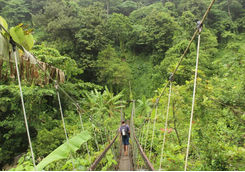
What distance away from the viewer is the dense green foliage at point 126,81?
1.96 m

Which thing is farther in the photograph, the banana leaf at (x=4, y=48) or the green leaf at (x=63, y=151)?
the green leaf at (x=63, y=151)

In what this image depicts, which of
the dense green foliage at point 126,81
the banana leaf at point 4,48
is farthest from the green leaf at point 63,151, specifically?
the banana leaf at point 4,48

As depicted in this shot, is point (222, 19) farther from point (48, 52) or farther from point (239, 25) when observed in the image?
point (48, 52)

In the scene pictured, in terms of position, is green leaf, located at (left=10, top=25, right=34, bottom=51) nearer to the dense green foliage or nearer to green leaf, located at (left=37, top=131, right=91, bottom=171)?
the dense green foliage

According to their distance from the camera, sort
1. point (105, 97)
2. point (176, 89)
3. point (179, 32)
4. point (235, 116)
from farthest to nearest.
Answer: point (179, 32) < point (105, 97) < point (176, 89) < point (235, 116)

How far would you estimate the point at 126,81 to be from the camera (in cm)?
1045

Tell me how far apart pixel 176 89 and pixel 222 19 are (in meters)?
14.6

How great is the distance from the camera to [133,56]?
14.5 meters

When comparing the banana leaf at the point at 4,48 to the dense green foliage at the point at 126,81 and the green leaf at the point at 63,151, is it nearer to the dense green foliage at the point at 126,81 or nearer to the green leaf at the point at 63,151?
the dense green foliage at the point at 126,81

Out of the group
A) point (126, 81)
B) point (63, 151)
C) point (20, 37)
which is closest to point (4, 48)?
point (20, 37)

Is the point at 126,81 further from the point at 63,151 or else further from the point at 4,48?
the point at 4,48

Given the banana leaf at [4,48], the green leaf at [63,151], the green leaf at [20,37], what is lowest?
the green leaf at [63,151]

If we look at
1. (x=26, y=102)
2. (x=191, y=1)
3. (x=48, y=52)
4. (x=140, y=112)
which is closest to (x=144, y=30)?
(x=191, y=1)

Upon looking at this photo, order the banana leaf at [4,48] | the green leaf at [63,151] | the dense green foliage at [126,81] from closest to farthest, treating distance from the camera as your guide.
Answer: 1. the banana leaf at [4,48]
2. the green leaf at [63,151]
3. the dense green foliage at [126,81]
